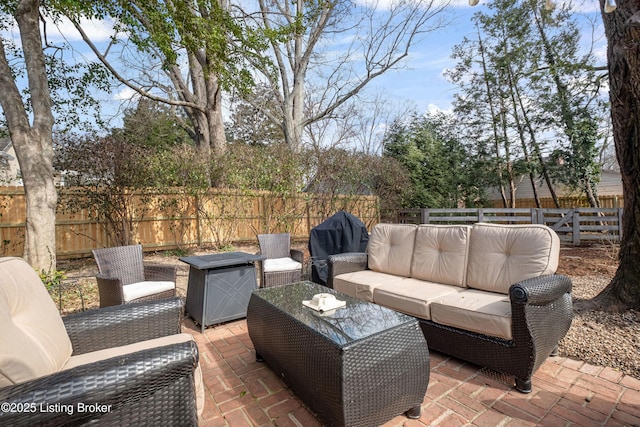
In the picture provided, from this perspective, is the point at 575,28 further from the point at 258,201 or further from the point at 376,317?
the point at 376,317

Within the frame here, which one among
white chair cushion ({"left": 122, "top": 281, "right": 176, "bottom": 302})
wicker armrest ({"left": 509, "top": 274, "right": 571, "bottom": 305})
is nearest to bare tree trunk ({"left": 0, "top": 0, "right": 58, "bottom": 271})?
white chair cushion ({"left": 122, "top": 281, "right": 176, "bottom": 302})

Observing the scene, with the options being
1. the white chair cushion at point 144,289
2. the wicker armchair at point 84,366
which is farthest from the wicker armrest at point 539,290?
the white chair cushion at point 144,289

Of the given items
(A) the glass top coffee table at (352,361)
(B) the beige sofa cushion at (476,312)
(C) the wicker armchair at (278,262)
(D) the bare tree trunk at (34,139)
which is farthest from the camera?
(D) the bare tree trunk at (34,139)

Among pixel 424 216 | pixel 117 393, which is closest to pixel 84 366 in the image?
pixel 117 393

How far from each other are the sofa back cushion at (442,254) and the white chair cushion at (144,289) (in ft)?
8.86

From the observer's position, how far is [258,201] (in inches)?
308

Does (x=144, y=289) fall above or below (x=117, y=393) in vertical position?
below

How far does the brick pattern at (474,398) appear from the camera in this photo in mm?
1764

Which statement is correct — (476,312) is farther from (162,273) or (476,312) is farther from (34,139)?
(34,139)

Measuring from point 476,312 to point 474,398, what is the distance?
571mm

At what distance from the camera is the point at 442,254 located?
10.1 feet

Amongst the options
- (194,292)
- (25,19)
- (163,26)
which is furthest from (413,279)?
(25,19)

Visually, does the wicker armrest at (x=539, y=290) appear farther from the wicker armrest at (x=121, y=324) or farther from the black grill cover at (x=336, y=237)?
the black grill cover at (x=336, y=237)

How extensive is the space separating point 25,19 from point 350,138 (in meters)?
13.3
